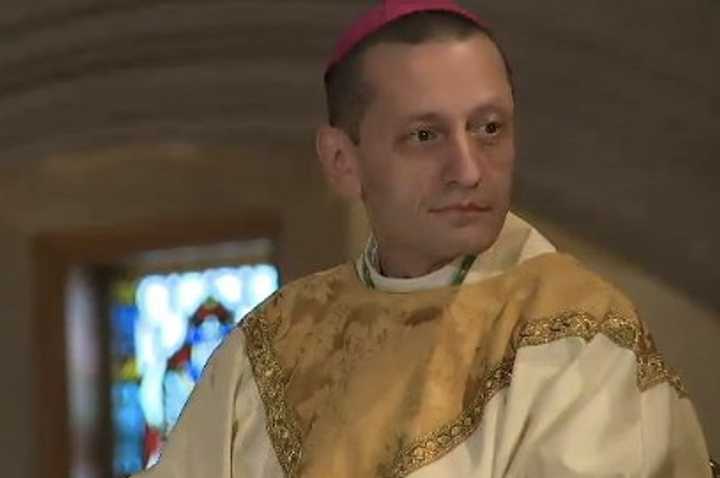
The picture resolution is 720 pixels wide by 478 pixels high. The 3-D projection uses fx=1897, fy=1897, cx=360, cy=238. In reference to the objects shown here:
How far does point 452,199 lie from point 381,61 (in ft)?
0.50

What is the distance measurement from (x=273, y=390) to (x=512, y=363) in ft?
0.99

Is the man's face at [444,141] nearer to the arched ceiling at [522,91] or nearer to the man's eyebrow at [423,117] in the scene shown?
the man's eyebrow at [423,117]

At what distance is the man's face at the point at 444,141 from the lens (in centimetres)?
176

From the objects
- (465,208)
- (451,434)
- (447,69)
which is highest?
(447,69)

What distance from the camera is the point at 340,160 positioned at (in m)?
1.87

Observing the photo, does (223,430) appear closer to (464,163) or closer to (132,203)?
(464,163)

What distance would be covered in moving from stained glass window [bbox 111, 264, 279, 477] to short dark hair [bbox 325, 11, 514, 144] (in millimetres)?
2638

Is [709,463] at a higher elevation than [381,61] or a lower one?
lower

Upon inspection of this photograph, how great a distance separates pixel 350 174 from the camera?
186cm

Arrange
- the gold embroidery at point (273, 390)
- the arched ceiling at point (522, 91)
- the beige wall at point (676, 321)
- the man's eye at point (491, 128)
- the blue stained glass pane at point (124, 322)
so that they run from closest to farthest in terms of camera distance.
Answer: the man's eye at point (491, 128)
the gold embroidery at point (273, 390)
the arched ceiling at point (522, 91)
the beige wall at point (676, 321)
the blue stained glass pane at point (124, 322)

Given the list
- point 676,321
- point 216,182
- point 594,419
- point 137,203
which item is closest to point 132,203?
point 137,203

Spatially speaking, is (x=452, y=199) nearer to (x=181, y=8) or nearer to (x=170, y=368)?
(x=181, y=8)

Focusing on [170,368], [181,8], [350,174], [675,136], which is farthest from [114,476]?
[350,174]

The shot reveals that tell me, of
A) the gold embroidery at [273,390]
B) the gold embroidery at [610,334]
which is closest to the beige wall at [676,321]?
the gold embroidery at [273,390]
